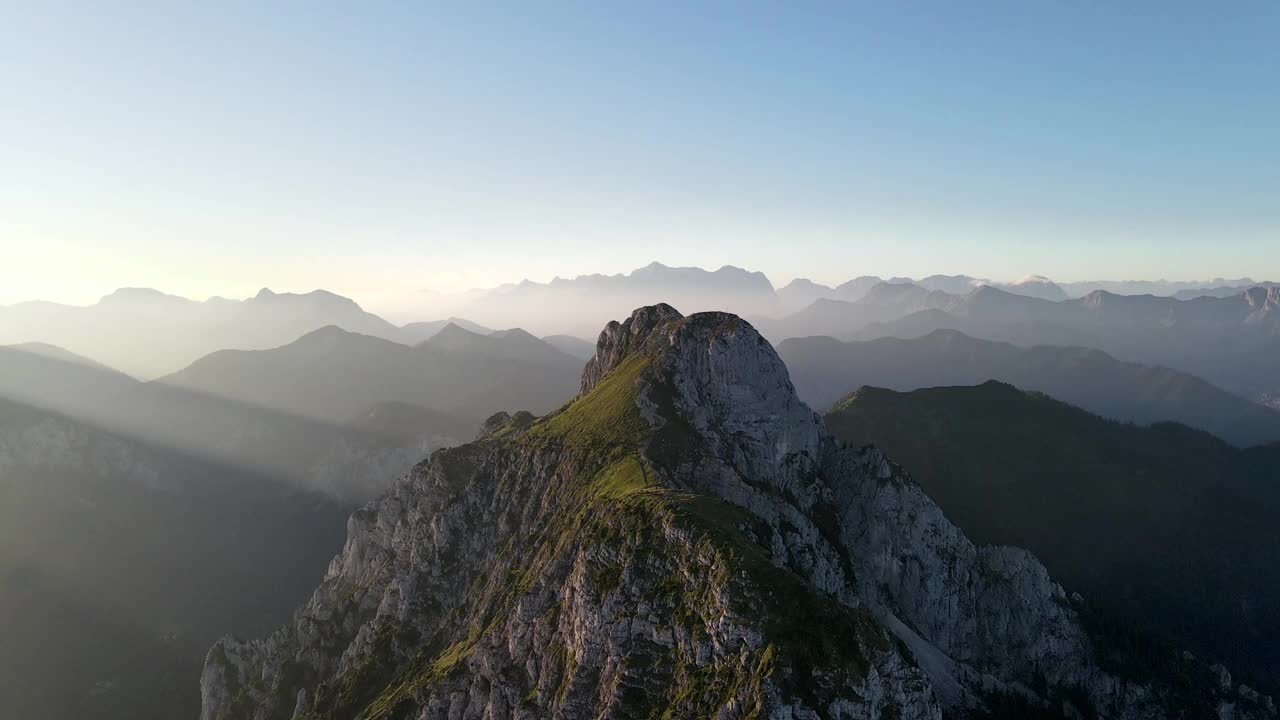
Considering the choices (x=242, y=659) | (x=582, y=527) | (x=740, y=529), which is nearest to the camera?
(x=740, y=529)

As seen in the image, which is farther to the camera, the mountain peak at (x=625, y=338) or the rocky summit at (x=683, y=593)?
the mountain peak at (x=625, y=338)

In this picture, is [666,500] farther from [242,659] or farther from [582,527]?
[242,659]

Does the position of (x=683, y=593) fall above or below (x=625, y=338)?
below

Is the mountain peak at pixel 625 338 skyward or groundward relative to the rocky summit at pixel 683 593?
skyward

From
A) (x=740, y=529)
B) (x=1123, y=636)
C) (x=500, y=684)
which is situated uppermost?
(x=740, y=529)

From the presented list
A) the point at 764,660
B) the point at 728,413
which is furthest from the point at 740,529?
the point at 728,413

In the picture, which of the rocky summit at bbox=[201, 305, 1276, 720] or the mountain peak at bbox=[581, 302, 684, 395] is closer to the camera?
the rocky summit at bbox=[201, 305, 1276, 720]

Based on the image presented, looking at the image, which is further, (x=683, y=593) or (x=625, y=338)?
(x=625, y=338)

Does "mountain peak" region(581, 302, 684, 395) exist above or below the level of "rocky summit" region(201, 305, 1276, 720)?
above
